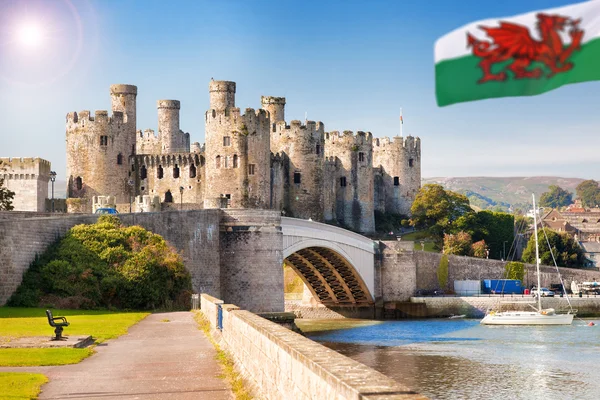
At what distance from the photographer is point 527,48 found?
23.3 feet

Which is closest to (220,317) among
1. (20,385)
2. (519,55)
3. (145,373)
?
(145,373)

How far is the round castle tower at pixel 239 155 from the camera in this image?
69.8 meters

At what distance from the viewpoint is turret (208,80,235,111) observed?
2990 inches

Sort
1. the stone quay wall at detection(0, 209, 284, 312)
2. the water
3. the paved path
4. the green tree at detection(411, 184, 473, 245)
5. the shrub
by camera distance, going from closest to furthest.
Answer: the paved path
the shrub
the water
the stone quay wall at detection(0, 209, 284, 312)
the green tree at detection(411, 184, 473, 245)

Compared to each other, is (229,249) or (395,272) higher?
(229,249)

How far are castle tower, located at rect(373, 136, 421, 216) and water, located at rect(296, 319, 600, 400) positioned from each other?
3032cm

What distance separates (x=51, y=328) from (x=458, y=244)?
2414 inches

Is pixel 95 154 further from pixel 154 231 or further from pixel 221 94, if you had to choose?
pixel 154 231

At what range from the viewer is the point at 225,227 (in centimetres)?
4806

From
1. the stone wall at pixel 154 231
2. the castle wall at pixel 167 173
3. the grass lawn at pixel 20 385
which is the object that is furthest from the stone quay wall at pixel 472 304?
the grass lawn at pixel 20 385

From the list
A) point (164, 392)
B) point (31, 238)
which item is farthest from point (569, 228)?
point (164, 392)

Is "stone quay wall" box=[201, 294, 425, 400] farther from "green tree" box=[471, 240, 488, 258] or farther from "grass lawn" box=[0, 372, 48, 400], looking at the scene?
"green tree" box=[471, 240, 488, 258]

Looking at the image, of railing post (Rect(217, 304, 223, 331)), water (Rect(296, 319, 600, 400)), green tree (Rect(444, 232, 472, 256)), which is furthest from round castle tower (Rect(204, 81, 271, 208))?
railing post (Rect(217, 304, 223, 331))

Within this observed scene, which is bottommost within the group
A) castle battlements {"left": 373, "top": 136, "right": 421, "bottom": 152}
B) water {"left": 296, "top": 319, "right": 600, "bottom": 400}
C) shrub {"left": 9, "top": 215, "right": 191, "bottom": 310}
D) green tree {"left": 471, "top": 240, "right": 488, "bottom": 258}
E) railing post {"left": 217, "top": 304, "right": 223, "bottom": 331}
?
water {"left": 296, "top": 319, "right": 600, "bottom": 400}
